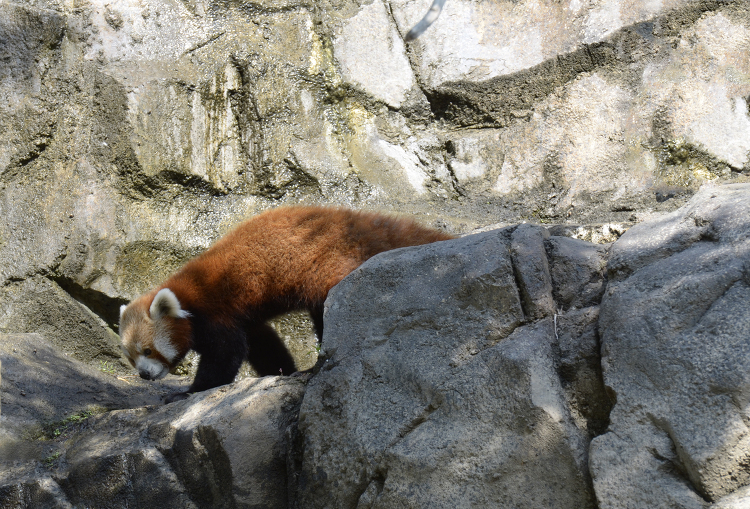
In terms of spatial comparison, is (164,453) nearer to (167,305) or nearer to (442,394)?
(167,305)

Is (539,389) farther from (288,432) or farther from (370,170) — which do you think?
(370,170)

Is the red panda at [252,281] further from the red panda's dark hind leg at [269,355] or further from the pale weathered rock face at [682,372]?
the pale weathered rock face at [682,372]

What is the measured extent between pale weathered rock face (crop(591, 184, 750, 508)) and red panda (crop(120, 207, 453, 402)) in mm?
2181

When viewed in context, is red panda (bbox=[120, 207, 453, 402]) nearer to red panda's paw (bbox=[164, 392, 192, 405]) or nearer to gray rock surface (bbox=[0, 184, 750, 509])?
red panda's paw (bbox=[164, 392, 192, 405])

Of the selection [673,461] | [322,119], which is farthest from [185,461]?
[322,119]

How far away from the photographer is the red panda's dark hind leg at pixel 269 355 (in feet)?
18.7

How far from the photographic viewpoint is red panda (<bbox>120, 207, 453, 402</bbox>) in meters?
4.81

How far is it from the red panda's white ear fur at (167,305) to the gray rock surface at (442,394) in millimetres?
1815

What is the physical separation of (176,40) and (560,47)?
424 cm

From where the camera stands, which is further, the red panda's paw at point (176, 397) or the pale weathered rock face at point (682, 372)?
the red panda's paw at point (176, 397)

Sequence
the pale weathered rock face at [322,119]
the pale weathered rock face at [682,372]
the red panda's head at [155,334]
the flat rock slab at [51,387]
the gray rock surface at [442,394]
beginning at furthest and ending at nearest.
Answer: the pale weathered rock face at [322,119]
the red panda's head at [155,334]
the flat rock slab at [51,387]
the gray rock surface at [442,394]
the pale weathered rock face at [682,372]

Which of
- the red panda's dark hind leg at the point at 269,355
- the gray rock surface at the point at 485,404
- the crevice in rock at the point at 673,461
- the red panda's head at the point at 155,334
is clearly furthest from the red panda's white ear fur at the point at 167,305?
the crevice in rock at the point at 673,461

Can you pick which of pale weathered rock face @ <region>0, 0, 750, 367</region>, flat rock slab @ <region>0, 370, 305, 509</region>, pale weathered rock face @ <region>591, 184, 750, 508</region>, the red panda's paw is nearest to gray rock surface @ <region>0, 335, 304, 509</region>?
flat rock slab @ <region>0, 370, 305, 509</region>

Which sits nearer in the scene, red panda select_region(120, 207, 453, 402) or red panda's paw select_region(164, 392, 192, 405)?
red panda's paw select_region(164, 392, 192, 405)
